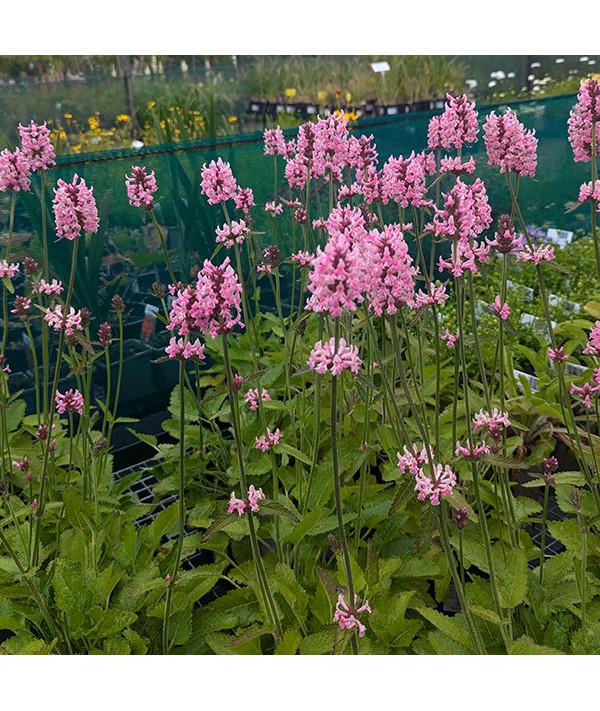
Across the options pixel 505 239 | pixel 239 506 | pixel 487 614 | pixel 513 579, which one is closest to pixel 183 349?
pixel 239 506

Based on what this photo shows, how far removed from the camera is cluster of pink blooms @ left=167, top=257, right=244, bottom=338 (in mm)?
1156

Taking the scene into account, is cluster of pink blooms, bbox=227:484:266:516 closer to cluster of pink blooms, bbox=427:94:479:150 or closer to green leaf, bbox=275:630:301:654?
green leaf, bbox=275:630:301:654

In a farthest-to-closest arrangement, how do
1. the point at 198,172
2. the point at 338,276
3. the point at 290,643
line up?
the point at 198,172 → the point at 290,643 → the point at 338,276

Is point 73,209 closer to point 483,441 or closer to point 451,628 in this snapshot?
point 483,441

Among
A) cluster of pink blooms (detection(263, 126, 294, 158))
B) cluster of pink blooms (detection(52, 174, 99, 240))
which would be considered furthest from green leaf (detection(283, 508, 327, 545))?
cluster of pink blooms (detection(263, 126, 294, 158))

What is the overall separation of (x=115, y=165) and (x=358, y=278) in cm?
220

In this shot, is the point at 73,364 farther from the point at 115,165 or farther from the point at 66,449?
the point at 115,165

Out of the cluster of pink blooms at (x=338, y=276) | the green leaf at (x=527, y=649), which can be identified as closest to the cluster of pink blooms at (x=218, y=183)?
the cluster of pink blooms at (x=338, y=276)

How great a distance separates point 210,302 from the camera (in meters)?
1.15

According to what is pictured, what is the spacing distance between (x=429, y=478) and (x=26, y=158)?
1.36 meters

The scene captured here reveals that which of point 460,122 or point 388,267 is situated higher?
point 460,122

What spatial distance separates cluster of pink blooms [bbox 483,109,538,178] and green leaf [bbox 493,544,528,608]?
3.06ft

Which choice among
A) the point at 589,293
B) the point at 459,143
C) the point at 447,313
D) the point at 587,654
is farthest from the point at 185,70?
the point at 587,654

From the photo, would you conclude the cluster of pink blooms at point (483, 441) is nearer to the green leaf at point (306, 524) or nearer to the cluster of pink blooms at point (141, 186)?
the green leaf at point (306, 524)
